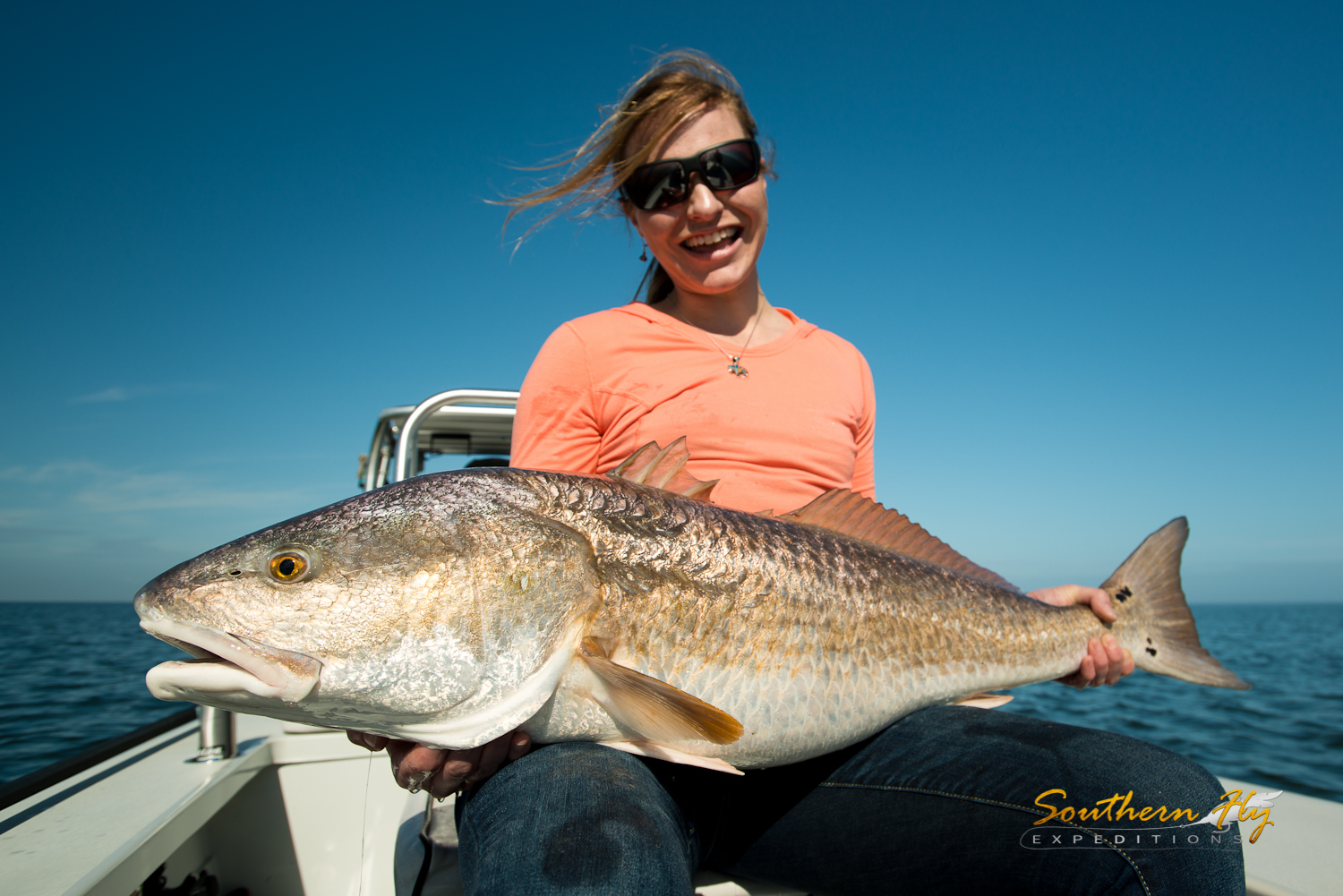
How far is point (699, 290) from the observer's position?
3.04 meters

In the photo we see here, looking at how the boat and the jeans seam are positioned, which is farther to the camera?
the boat

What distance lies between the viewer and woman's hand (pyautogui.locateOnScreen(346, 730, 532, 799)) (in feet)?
5.25

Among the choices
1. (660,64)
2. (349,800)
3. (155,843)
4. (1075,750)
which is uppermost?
(660,64)

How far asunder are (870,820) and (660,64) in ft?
9.85

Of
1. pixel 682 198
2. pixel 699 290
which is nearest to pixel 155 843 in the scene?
pixel 699 290

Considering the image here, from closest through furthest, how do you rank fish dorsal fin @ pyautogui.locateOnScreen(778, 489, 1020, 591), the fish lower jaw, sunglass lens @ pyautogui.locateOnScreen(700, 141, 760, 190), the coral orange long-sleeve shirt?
the fish lower jaw < fish dorsal fin @ pyautogui.locateOnScreen(778, 489, 1020, 591) < the coral orange long-sleeve shirt < sunglass lens @ pyautogui.locateOnScreen(700, 141, 760, 190)

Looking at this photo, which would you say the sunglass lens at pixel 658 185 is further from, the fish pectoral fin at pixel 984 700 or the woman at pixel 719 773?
the fish pectoral fin at pixel 984 700

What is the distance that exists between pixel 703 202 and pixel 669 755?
82.0 inches

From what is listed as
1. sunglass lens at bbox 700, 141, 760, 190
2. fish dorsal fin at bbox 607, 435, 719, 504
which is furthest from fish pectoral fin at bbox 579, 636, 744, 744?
sunglass lens at bbox 700, 141, 760, 190

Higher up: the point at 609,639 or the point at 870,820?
the point at 609,639

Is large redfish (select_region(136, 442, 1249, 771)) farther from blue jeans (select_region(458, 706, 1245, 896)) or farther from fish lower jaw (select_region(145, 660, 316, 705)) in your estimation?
blue jeans (select_region(458, 706, 1245, 896))

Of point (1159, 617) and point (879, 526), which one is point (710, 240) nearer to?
point (879, 526)

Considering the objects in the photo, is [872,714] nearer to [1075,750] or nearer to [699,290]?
[1075,750]

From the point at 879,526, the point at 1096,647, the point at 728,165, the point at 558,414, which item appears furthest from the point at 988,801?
the point at 728,165
